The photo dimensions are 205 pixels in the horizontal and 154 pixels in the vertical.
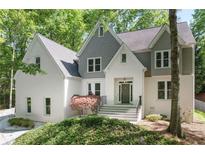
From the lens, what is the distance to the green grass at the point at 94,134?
19.8 ft

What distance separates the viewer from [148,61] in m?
11.3

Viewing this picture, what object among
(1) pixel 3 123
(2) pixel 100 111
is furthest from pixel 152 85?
(1) pixel 3 123

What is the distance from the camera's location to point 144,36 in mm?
11922

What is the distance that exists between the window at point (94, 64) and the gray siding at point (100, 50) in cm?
19

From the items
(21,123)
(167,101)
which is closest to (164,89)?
(167,101)

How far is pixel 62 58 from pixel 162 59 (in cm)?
466

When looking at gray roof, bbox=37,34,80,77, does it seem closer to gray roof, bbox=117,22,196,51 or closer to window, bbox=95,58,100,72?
window, bbox=95,58,100,72

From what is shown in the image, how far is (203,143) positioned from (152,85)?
4.79 meters

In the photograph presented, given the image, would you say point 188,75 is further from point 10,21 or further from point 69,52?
point 10,21

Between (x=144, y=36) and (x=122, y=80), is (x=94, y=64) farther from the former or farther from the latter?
(x=144, y=36)

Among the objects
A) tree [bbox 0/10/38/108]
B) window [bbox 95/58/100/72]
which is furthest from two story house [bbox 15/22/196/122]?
tree [bbox 0/10/38/108]

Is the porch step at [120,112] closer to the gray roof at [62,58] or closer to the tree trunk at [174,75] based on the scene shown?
the gray roof at [62,58]

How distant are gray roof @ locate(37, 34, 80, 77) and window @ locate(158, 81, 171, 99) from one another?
398 centimetres

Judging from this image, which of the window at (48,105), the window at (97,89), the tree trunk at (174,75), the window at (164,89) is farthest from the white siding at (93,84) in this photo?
the tree trunk at (174,75)
